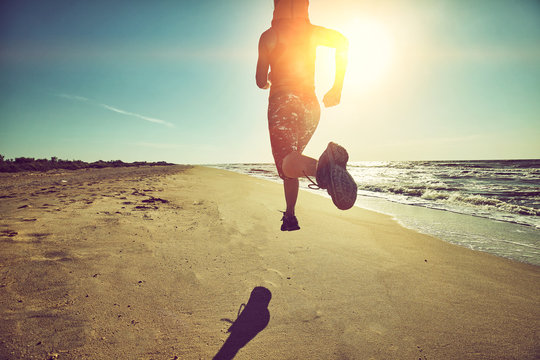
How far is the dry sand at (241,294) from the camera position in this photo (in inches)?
49.6

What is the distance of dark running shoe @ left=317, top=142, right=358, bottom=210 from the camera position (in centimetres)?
165

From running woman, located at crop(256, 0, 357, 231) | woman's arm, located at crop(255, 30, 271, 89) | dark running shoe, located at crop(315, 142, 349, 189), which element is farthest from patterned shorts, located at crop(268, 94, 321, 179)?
dark running shoe, located at crop(315, 142, 349, 189)

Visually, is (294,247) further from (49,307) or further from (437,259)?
(49,307)

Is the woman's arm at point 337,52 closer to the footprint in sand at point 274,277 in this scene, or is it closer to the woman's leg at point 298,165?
the woman's leg at point 298,165

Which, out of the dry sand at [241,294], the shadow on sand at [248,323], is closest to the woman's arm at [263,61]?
the dry sand at [241,294]

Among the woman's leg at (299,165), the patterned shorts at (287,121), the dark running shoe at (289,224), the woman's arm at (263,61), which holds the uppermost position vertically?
the woman's arm at (263,61)

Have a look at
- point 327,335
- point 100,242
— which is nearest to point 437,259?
point 327,335

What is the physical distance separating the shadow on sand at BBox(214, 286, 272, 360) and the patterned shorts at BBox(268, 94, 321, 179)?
1035mm

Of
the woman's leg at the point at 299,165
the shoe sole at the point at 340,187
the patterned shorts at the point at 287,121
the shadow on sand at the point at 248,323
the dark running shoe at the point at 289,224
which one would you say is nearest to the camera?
the shadow on sand at the point at 248,323

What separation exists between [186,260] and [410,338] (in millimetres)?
1870

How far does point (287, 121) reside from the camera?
2.12m

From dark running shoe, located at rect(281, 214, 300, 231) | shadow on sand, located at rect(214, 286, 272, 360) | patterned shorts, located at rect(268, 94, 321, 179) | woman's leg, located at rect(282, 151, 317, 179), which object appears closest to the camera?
shadow on sand, located at rect(214, 286, 272, 360)

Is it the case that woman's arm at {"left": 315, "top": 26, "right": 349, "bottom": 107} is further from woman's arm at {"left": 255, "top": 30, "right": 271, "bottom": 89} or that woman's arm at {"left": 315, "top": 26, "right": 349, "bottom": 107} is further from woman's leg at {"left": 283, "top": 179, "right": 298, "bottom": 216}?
woman's leg at {"left": 283, "top": 179, "right": 298, "bottom": 216}

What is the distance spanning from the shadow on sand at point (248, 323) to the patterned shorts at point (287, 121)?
104 cm
